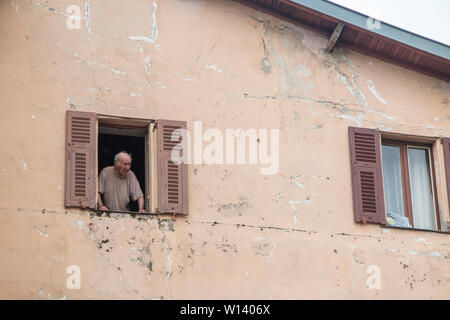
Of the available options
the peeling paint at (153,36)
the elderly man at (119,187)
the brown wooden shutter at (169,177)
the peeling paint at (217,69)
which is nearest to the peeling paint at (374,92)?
the peeling paint at (217,69)

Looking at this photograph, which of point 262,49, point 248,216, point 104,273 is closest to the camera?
point 104,273

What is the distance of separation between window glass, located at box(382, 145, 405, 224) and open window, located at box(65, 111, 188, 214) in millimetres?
3091

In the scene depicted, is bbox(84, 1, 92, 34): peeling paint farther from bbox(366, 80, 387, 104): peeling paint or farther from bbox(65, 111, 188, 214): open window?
bbox(366, 80, 387, 104): peeling paint

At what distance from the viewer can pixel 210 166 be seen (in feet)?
46.4

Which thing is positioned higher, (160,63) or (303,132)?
(160,63)

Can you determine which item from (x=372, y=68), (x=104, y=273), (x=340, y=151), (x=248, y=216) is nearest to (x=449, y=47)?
(x=372, y=68)

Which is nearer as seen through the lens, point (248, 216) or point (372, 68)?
point (248, 216)

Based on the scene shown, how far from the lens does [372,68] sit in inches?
606

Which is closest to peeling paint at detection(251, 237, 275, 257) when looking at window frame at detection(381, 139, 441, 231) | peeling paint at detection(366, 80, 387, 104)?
window frame at detection(381, 139, 441, 231)

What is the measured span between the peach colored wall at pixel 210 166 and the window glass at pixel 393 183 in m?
0.39

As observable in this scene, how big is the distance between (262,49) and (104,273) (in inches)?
159

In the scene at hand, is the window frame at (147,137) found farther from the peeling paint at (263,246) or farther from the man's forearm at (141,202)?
the peeling paint at (263,246)

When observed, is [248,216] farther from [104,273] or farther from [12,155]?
[12,155]

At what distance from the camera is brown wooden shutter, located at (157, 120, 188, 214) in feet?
45.0
